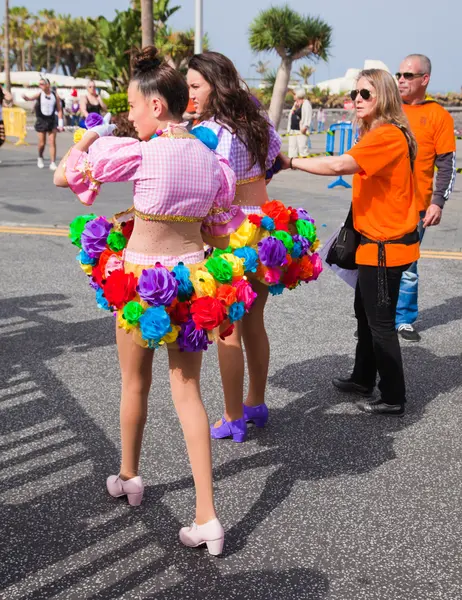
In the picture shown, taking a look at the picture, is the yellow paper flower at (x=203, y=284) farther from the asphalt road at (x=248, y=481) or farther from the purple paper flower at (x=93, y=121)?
the asphalt road at (x=248, y=481)

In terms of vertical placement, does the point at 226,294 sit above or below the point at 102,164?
below

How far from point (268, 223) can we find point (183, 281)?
88cm

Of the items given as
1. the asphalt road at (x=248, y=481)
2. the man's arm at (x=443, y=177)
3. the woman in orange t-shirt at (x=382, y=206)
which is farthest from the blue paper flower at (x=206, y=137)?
the man's arm at (x=443, y=177)

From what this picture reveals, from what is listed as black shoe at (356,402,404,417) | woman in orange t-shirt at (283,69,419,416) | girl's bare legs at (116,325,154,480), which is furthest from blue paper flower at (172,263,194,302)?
black shoe at (356,402,404,417)

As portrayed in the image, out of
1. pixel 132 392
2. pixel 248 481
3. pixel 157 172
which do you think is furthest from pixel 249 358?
pixel 157 172

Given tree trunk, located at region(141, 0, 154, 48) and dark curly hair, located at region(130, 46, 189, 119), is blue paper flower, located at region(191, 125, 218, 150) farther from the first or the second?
tree trunk, located at region(141, 0, 154, 48)

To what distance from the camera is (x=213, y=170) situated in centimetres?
293

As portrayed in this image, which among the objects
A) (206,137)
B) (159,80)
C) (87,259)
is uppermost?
(159,80)

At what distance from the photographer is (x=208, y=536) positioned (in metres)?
3.04

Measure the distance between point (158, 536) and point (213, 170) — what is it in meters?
1.57

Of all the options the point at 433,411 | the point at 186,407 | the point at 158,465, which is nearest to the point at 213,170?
the point at 186,407

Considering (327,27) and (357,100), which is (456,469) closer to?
(357,100)

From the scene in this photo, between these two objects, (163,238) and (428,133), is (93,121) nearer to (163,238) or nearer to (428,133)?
(163,238)

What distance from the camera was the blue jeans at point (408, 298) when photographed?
6145 millimetres
